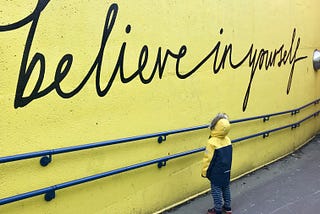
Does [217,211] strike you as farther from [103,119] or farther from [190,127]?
[103,119]

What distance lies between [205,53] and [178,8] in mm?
693

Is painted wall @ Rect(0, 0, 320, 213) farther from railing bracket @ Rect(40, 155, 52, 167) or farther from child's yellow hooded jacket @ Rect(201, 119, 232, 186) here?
child's yellow hooded jacket @ Rect(201, 119, 232, 186)

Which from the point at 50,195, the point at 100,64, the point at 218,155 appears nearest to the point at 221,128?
the point at 218,155

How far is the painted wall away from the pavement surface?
194 millimetres

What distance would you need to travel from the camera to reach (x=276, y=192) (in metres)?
4.73

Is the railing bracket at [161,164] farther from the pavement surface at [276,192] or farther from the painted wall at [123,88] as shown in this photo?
the pavement surface at [276,192]

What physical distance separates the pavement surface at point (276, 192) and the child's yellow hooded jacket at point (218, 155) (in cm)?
56

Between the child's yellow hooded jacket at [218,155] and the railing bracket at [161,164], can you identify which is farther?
the railing bracket at [161,164]

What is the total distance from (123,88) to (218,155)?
1174 mm

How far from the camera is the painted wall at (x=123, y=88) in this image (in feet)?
8.55

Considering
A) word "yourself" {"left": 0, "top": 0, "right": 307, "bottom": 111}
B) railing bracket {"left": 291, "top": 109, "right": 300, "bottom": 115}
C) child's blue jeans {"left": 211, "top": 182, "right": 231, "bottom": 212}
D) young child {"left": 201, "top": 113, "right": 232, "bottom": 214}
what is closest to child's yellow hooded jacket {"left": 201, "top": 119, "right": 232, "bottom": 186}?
young child {"left": 201, "top": 113, "right": 232, "bottom": 214}

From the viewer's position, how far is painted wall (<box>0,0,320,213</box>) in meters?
2.61

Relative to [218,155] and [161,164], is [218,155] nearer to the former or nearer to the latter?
[218,155]

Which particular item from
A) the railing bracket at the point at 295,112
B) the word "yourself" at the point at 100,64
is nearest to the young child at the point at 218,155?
the word "yourself" at the point at 100,64
